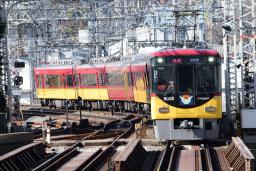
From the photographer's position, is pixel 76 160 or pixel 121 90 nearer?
pixel 76 160

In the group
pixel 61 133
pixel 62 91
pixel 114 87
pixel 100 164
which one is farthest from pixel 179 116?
pixel 62 91

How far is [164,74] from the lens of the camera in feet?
60.0

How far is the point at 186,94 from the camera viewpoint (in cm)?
1814

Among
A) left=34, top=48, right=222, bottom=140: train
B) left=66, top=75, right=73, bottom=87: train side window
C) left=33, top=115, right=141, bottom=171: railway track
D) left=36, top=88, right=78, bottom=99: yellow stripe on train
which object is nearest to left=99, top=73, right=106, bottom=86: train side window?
left=36, top=88, right=78, bottom=99: yellow stripe on train

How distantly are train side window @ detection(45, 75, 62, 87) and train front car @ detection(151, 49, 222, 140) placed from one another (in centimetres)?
2410

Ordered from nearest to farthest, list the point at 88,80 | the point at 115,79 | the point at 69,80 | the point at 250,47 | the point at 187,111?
the point at 187,111 < the point at 250,47 < the point at 115,79 < the point at 88,80 < the point at 69,80

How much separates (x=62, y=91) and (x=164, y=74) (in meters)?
23.8

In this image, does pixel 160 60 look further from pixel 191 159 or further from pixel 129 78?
pixel 129 78

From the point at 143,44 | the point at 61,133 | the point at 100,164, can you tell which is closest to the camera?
the point at 100,164

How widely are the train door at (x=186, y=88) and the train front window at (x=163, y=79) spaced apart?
6.9 inches

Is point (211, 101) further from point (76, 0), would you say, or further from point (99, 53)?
point (99, 53)

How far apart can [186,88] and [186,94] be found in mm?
162

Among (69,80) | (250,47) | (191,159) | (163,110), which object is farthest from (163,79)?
(69,80)

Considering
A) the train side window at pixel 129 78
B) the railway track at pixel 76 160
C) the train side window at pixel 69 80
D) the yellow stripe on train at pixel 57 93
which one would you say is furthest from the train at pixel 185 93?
the train side window at pixel 69 80
